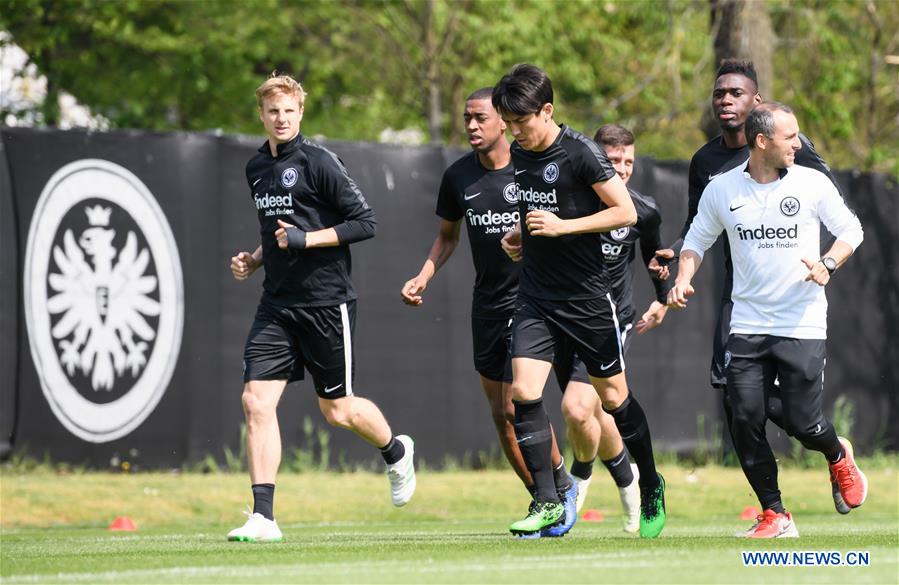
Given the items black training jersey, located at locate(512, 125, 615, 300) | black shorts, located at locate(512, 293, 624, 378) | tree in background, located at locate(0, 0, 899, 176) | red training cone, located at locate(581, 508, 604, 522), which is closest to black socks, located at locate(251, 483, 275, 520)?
black shorts, located at locate(512, 293, 624, 378)

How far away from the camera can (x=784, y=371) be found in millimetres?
7609

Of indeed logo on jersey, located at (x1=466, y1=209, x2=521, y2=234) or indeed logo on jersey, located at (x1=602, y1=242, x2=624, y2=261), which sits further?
indeed logo on jersey, located at (x1=602, y1=242, x2=624, y2=261)

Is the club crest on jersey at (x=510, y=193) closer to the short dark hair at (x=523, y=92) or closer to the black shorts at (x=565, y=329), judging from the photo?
the black shorts at (x=565, y=329)

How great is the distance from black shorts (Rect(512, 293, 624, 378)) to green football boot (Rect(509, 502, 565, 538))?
0.77 meters

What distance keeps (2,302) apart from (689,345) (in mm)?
6349

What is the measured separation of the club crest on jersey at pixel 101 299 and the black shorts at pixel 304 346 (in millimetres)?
3802

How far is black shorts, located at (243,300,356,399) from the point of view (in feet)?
27.9

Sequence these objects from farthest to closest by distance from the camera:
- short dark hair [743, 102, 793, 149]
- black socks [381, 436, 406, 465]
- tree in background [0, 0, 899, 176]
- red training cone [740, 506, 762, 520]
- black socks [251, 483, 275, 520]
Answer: tree in background [0, 0, 899, 176]
red training cone [740, 506, 762, 520]
black socks [381, 436, 406, 465]
black socks [251, 483, 275, 520]
short dark hair [743, 102, 793, 149]

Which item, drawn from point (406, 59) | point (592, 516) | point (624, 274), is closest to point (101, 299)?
point (592, 516)

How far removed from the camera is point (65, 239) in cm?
1209

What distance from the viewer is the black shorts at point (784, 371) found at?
756cm

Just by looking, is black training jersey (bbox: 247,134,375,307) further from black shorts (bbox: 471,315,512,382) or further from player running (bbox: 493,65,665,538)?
player running (bbox: 493,65,665,538)

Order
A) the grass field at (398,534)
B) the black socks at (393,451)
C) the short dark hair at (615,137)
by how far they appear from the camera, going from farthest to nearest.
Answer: the short dark hair at (615,137), the black socks at (393,451), the grass field at (398,534)

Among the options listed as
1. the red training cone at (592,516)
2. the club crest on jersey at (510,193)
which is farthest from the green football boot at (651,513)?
the red training cone at (592,516)
